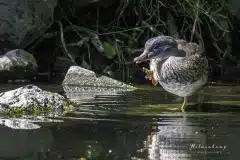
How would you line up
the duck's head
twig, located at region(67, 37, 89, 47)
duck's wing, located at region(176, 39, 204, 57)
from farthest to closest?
twig, located at region(67, 37, 89, 47)
duck's wing, located at region(176, 39, 204, 57)
the duck's head

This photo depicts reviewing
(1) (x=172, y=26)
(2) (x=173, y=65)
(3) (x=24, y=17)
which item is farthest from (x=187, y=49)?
(3) (x=24, y=17)

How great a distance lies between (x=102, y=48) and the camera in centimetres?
1176

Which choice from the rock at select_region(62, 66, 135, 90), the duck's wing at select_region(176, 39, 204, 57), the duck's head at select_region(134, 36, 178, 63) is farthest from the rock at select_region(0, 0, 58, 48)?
the duck's head at select_region(134, 36, 178, 63)

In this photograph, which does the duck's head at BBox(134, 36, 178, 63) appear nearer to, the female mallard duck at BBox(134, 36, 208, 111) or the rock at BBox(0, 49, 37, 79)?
the female mallard duck at BBox(134, 36, 208, 111)

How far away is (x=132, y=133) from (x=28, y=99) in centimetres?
160

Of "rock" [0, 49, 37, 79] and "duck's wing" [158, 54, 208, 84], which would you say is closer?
"duck's wing" [158, 54, 208, 84]

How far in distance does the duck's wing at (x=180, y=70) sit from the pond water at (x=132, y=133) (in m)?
0.34

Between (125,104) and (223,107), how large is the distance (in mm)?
1134

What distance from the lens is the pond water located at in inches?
216

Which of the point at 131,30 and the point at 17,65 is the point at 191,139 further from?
the point at 131,30

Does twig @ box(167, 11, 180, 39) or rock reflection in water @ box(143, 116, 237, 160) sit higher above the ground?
twig @ box(167, 11, 180, 39)

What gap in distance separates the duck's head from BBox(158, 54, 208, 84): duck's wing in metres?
0.09

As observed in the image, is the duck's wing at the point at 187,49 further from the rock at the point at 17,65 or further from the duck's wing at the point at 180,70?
the rock at the point at 17,65

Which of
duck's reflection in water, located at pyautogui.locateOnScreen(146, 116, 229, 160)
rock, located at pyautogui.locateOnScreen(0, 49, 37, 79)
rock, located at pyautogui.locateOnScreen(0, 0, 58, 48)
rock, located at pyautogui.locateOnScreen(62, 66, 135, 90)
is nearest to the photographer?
duck's reflection in water, located at pyautogui.locateOnScreen(146, 116, 229, 160)
